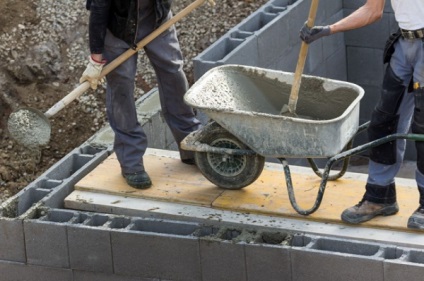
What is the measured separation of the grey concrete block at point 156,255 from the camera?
19.5ft

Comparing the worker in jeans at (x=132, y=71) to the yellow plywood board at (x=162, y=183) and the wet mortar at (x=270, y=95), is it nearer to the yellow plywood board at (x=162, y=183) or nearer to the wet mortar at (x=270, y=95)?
the yellow plywood board at (x=162, y=183)

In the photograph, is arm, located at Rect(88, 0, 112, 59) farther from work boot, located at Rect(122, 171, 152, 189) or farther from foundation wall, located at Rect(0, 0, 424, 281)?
foundation wall, located at Rect(0, 0, 424, 281)

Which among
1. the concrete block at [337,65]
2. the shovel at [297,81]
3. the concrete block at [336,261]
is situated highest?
the shovel at [297,81]

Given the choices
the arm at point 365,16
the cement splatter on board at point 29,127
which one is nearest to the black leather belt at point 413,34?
the arm at point 365,16

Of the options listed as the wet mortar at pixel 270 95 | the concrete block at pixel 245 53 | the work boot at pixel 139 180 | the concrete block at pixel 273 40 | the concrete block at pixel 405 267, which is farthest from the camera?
the concrete block at pixel 273 40

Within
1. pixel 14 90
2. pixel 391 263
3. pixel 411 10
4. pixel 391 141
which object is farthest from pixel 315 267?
pixel 14 90

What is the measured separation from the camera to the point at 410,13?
5.62 meters

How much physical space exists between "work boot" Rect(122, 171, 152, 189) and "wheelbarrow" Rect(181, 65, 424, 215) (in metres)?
0.36

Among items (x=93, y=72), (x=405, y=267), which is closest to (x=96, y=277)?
(x=93, y=72)

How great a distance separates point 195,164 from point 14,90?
2.45m

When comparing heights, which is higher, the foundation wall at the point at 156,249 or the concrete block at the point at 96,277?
the foundation wall at the point at 156,249

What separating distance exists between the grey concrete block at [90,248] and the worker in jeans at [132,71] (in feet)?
1.91

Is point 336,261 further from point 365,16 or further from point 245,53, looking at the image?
point 245,53

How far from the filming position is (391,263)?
5.50m
